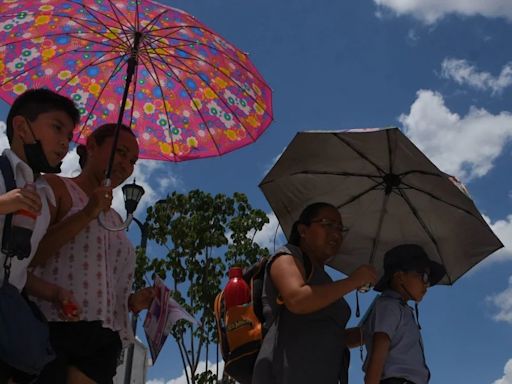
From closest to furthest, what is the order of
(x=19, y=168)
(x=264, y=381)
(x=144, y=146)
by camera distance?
(x=19, y=168) < (x=264, y=381) < (x=144, y=146)

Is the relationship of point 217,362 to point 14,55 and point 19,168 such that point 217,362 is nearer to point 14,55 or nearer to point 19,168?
point 14,55

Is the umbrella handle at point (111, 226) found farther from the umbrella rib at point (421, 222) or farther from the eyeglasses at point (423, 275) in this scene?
the umbrella rib at point (421, 222)

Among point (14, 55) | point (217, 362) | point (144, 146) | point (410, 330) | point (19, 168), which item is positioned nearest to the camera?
point (19, 168)

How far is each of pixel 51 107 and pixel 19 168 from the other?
0.44 metres

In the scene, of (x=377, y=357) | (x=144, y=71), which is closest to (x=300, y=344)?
(x=377, y=357)

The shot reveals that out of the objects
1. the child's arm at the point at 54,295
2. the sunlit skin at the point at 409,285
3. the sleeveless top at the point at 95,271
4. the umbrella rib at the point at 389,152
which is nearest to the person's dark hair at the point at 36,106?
the sleeveless top at the point at 95,271

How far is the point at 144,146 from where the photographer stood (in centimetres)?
475

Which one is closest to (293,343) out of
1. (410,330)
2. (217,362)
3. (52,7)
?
(410,330)

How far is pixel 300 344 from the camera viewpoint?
3383 millimetres

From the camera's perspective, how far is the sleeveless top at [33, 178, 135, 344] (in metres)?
3.12

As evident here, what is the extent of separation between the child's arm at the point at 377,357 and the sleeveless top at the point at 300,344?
27cm

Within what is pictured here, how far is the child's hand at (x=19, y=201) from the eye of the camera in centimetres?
251

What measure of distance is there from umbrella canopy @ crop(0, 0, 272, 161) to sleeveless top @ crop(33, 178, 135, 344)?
44.5 inches

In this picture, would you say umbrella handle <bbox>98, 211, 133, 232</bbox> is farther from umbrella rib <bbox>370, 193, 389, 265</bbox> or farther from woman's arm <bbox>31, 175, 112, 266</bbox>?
umbrella rib <bbox>370, 193, 389, 265</bbox>
